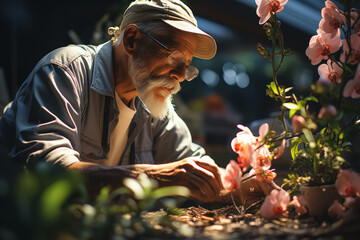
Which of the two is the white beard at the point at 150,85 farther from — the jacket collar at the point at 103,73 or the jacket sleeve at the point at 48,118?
the jacket sleeve at the point at 48,118

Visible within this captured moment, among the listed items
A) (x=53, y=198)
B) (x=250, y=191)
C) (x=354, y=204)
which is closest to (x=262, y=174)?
(x=250, y=191)

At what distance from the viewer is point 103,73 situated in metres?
1.65

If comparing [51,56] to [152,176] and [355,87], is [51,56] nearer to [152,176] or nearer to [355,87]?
[152,176]

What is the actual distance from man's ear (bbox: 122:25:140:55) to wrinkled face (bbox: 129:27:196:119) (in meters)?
0.04

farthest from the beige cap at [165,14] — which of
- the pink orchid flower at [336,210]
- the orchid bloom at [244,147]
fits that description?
the pink orchid flower at [336,210]

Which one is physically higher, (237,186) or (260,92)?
(237,186)

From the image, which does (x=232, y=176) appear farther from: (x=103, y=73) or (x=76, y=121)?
(x=103, y=73)

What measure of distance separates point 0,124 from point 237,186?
3.57 ft

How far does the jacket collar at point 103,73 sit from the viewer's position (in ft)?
5.32

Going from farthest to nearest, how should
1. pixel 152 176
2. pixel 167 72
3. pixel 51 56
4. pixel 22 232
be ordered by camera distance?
1. pixel 167 72
2. pixel 51 56
3. pixel 152 176
4. pixel 22 232

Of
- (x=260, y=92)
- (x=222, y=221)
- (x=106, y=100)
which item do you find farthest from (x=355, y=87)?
(x=260, y=92)

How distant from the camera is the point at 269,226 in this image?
858mm

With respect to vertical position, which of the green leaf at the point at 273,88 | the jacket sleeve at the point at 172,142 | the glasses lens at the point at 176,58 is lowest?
the jacket sleeve at the point at 172,142

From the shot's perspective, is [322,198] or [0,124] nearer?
[322,198]
